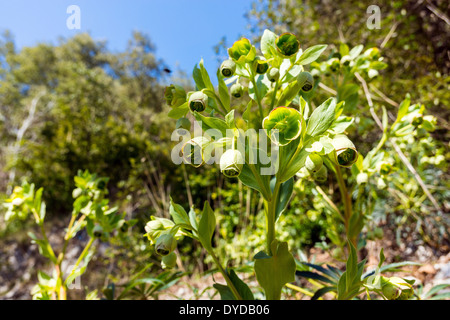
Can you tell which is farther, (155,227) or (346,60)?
(346,60)

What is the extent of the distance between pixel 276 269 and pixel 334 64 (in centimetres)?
42

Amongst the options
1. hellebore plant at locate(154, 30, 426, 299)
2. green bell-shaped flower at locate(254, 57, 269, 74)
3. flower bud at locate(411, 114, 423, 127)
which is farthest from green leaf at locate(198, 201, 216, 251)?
flower bud at locate(411, 114, 423, 127)

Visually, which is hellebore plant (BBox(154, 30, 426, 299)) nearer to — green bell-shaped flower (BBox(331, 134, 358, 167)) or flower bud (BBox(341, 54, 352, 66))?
green bell-shaped flower (BBox(331, 134, 358, 167))

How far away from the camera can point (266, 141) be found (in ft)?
1.18

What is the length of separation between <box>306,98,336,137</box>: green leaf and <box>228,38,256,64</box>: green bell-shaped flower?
0.41 ft

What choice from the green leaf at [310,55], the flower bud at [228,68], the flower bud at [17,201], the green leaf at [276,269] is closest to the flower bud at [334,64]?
the green leaf at [310,55]

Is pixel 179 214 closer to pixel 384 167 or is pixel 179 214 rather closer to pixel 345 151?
pixel 345 151

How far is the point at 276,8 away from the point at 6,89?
5.78m

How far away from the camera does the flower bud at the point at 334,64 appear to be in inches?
21.0

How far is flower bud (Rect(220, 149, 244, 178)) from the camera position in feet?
0.93

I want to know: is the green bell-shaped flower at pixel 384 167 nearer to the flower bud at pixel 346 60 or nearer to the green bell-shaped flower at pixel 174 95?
the flower bud at pixel 346 60

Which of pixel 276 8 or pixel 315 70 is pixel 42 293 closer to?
pixel 315 70

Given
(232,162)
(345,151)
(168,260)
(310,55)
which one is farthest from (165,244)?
(310,55)
